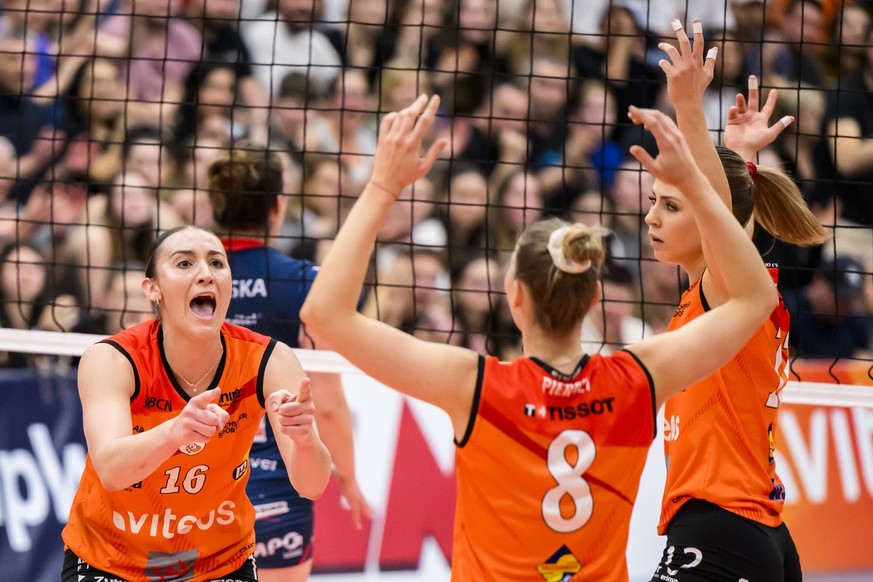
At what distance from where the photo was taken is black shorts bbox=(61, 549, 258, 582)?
3350mm

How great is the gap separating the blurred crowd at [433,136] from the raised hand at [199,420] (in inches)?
126

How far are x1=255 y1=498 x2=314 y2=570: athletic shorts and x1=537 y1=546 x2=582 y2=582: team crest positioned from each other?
2.18 m

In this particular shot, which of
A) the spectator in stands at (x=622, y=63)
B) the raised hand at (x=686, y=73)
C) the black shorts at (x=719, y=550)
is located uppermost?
the spectator in stands at (x=622, y=63)

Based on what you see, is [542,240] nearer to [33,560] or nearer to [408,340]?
[408,340]

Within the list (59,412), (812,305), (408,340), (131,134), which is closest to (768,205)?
(408,340)

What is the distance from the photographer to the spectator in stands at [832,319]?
600cm

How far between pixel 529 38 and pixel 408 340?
4967 mm

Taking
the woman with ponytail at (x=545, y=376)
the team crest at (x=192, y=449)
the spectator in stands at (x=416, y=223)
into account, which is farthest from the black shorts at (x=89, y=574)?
the spectator in stands at (x=416, y=223)

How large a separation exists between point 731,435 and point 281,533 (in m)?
2.05

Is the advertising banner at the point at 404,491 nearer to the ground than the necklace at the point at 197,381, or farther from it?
nearer to the ground

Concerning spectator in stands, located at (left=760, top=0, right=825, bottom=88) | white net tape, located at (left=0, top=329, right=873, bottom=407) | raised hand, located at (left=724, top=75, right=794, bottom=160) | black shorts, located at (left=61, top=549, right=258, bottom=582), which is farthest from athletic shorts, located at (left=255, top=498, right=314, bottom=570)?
spectator in stands, located at (left=760, top=0, right=825, bottom=88)

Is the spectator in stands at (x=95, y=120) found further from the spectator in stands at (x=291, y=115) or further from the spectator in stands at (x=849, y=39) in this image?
the spectator in stands at (x=849, y=39)

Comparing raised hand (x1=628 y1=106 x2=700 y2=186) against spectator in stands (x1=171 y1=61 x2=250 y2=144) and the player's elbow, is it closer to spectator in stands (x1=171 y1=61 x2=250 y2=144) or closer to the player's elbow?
the player's elbow

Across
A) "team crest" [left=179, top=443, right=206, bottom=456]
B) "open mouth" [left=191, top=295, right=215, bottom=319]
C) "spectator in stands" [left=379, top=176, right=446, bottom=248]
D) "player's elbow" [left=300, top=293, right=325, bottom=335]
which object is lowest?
"team crest" [left=179, top=443, right=206, bottom=456]
